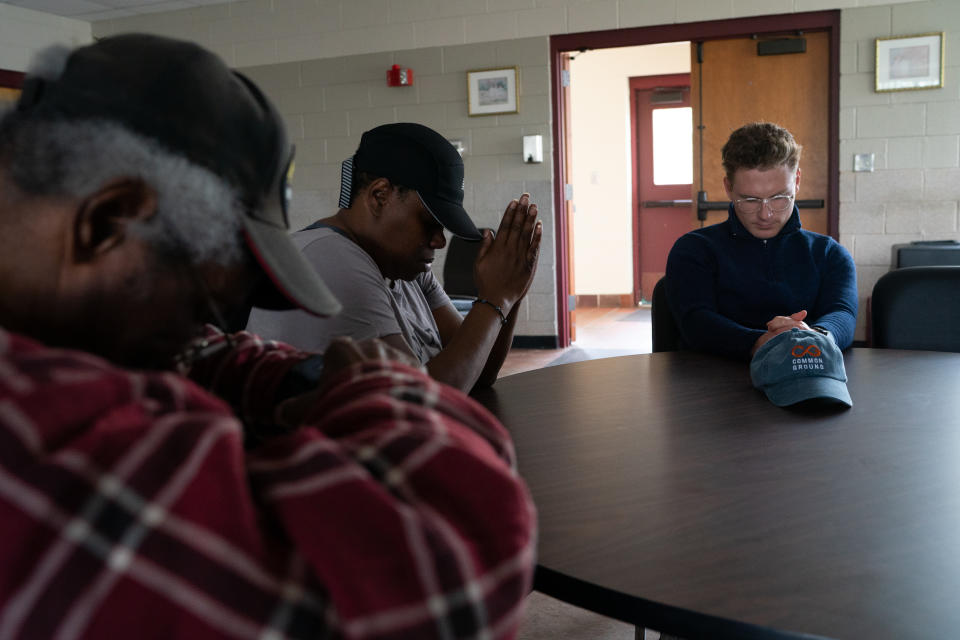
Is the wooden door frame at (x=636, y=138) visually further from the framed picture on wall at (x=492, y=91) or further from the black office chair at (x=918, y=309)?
the black office chair at (x=918, y=309)

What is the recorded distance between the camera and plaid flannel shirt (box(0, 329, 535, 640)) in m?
0.34

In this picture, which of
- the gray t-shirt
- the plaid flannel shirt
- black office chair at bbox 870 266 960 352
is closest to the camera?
the plaid flannel shirt

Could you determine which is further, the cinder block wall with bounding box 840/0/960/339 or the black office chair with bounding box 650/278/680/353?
the cinder block wall with bounding box 840/0/960/339

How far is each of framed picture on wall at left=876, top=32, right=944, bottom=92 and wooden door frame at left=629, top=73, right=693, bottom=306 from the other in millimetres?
2838

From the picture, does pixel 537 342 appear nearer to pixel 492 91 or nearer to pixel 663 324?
pixel 492 91

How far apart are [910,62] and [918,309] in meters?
3.58

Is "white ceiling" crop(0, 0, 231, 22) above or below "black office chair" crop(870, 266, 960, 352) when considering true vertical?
above

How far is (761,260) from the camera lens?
6.97 ft

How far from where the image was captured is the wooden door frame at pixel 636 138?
302 inches

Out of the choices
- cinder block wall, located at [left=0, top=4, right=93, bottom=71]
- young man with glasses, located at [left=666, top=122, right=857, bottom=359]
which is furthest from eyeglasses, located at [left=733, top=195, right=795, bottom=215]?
cinder block wall, located at [left=0, top=4, right=93, bottom=71]

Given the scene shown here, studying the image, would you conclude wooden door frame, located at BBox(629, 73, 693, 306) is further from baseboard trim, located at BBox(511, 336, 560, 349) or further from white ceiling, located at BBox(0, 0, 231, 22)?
white ceiling, located at BBox(0, 0, 231, 22)

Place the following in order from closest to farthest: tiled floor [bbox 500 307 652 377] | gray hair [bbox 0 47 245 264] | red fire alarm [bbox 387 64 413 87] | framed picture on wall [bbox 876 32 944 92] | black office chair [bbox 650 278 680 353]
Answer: gray hair [bbox 0 47 245 264] → black office chair [bbox 650 278 680 353] → framed picture on wall [bbox 876 32 944 92] → tiled floor [bbox 500 307 652 377] → red fire alarm [bbox 387 64 413 87]

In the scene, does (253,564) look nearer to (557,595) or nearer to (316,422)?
(316,422)

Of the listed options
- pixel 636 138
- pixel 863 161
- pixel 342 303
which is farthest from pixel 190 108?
pixel 636 138
